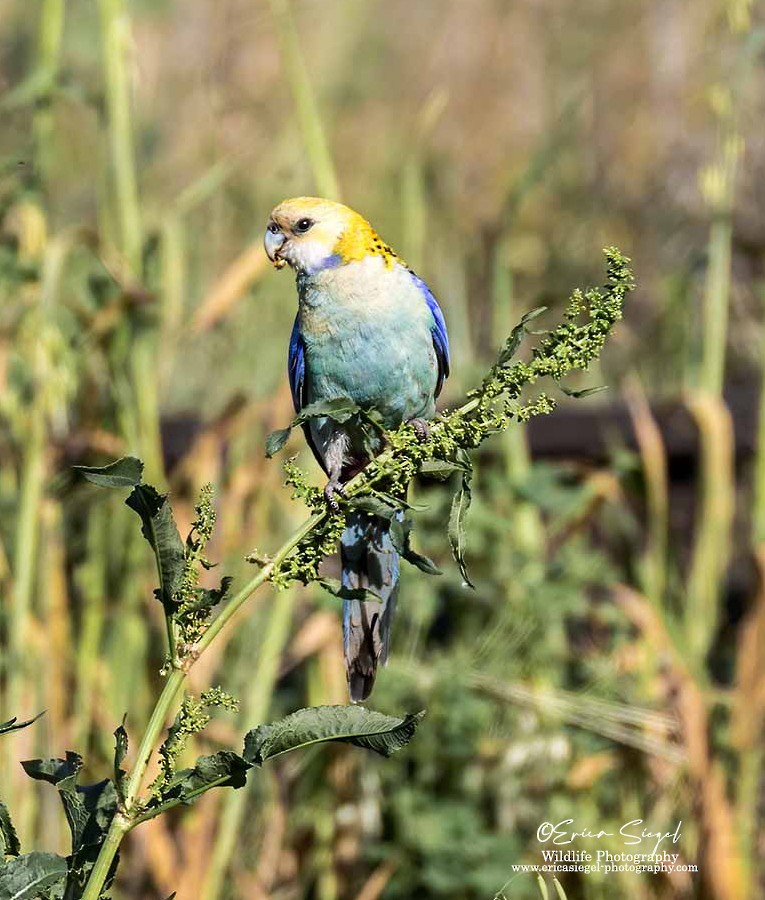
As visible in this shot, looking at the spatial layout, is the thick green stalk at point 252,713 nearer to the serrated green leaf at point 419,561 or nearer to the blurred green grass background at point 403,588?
the blurred green grass background at point 403,588

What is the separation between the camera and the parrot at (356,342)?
213 centimetres

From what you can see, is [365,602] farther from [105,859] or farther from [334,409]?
[105,859]

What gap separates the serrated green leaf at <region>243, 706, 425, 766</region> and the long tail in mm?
603

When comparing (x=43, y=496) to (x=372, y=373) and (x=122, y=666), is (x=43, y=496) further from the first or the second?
(x=372, y=373)

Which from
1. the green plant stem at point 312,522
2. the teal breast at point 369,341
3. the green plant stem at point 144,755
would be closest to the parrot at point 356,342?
the teal breast at point 369,341

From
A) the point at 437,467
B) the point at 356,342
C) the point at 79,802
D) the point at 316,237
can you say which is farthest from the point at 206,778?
the point at 316,237

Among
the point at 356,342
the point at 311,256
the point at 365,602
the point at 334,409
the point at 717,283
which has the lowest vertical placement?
the point at 365,602

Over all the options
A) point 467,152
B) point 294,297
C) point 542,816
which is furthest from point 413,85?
point 542,816

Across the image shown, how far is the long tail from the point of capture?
6.38 ft

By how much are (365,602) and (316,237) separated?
0.70 metres

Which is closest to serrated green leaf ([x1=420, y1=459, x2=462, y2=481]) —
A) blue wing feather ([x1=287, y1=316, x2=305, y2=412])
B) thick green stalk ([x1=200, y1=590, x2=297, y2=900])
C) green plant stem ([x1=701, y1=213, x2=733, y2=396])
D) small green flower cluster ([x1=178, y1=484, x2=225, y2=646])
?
small green flower cluster ([x1=178, y1=484, x2=225, y2=646])

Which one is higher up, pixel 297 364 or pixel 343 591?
pixel 297 364

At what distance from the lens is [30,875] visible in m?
1.26

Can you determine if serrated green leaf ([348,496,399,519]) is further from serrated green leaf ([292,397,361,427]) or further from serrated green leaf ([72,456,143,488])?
serrated green leaf ([72,456,143,488])
